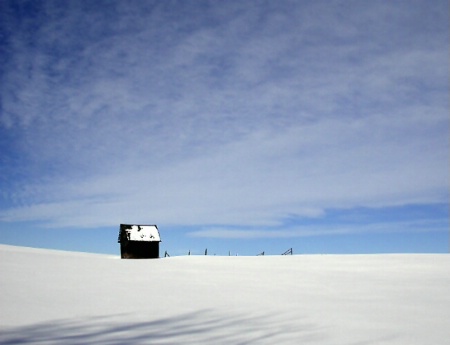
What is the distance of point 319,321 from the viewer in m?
6.51

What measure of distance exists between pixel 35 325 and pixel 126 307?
2122 mm

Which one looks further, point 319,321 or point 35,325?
point 319,321

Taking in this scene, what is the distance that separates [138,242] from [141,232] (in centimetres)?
169

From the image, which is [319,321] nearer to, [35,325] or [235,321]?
[235,321]


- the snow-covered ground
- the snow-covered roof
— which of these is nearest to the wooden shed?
the snow-covered roof

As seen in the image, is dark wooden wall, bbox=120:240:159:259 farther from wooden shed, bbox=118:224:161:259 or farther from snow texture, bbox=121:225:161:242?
snow texture, bbox=121:225:161:242

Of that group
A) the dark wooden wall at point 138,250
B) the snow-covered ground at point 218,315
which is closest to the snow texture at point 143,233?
the dark wooden wall at point 138,250

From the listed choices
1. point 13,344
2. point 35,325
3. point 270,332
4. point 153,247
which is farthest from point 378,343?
point 153,247

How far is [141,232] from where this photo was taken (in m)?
45.0

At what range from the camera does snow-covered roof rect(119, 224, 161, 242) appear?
144 feet

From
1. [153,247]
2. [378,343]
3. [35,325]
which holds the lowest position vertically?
[378,343]

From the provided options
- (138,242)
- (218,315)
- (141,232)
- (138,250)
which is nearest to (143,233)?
(141,232)

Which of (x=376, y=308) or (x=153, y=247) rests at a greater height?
(x=153, y=247)

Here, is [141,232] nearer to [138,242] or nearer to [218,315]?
[138,242]
